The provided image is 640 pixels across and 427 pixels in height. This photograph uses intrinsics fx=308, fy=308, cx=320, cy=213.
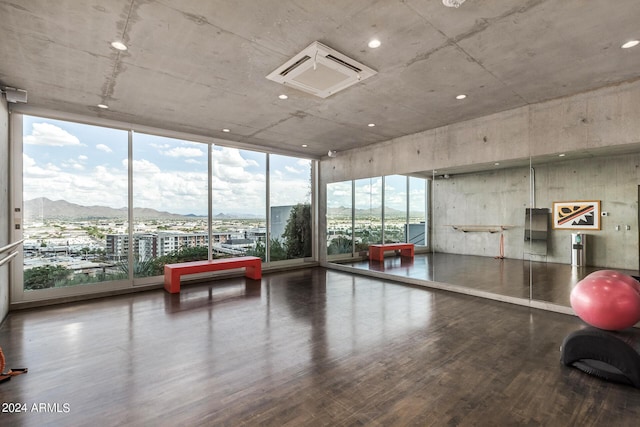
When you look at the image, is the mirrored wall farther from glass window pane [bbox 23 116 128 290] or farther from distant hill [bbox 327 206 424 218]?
glass window pane [bbox 23 116 128 290]

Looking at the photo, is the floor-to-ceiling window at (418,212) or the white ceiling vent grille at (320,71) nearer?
the white ceiling vent grille at (320,71)

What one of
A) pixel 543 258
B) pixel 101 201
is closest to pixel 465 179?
pixel 543 258

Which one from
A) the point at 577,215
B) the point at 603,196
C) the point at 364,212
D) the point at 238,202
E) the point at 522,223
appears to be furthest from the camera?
the point at 364,212

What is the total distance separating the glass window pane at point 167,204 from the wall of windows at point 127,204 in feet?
0.07

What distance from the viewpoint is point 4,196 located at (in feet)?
15.1

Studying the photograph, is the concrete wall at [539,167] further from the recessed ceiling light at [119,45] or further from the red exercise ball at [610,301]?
the recessed ceiling light at [119,45]

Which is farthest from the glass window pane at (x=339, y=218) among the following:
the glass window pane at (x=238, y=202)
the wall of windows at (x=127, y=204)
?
the glass window pane at (x=238, y=202)

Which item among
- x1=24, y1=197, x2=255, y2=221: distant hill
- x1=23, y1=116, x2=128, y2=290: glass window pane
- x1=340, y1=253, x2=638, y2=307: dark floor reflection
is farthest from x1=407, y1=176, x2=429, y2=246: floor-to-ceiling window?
x1=23, y1=116, x2=128, y2=290: glass window pane

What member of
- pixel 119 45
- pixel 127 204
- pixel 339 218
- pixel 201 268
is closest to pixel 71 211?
pixel 127 204

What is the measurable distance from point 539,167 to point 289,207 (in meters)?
5.86

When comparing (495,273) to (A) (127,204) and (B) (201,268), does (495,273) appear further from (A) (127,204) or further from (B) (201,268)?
(A) (127,204)

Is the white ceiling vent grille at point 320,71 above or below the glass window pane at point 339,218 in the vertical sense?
above

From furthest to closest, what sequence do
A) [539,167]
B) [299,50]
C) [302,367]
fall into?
[539,167] < [299,50] < [302,367]

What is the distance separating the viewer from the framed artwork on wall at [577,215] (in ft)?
16.2
